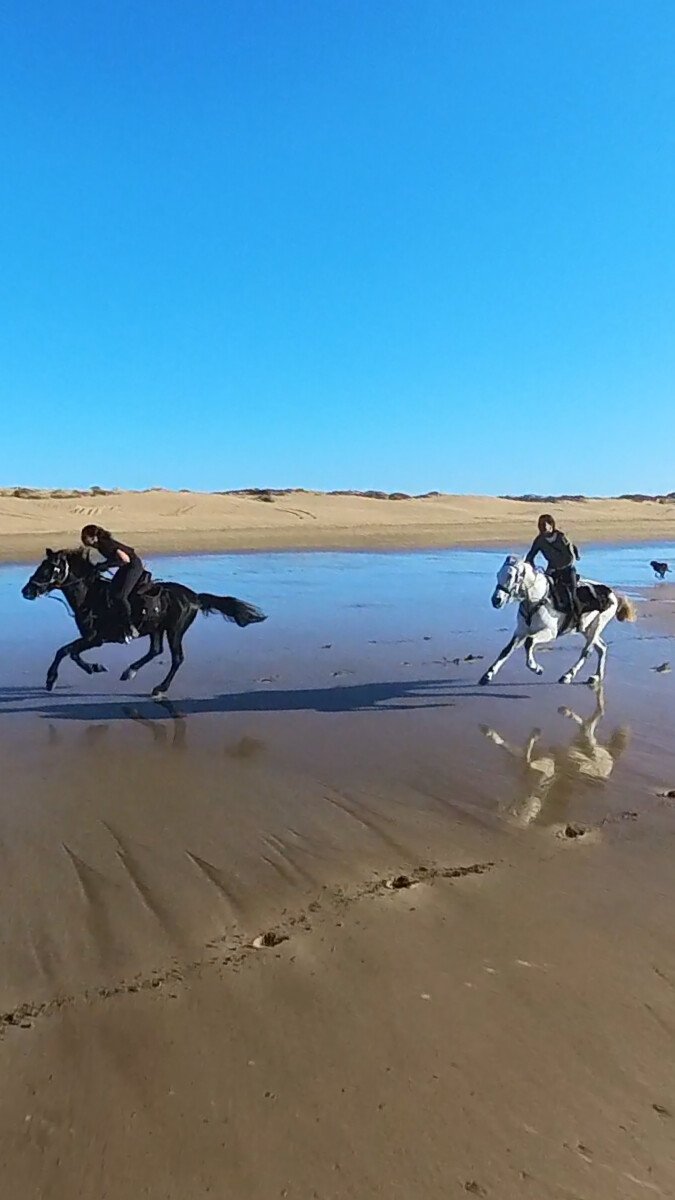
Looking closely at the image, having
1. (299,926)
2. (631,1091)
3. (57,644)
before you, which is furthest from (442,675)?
(631,1091)

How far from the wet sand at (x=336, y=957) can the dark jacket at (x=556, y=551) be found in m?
2.53

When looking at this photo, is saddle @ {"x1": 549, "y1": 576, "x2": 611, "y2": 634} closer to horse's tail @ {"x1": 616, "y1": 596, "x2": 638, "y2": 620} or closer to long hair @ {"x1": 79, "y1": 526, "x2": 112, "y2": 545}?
horse's tail @ {"x1": 616, "y1": 596, "x2": 638, "y2": 620}

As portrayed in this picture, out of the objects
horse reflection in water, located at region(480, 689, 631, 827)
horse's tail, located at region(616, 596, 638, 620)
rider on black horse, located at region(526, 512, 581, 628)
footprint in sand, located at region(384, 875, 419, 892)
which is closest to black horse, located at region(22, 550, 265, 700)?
horse reflection in water, located at region(480, 689, 631, 827)

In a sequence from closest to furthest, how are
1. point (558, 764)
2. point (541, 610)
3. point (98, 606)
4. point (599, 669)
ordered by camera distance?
1. point (558, 764)
2. point (98, 606)
3. point (541, 610)
4. point (599, 669)

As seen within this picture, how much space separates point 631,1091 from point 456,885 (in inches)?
65.4

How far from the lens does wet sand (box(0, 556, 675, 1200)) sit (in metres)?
2.63

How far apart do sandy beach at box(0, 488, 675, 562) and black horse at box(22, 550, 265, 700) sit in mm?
18286

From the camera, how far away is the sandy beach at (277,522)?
33.8m

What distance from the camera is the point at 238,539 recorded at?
1385 inches

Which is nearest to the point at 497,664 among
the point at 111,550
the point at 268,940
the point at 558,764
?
the point at 558,764

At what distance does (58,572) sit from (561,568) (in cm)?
589

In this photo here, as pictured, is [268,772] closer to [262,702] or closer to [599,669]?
[262,702]

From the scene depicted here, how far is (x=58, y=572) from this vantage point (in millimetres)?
9117

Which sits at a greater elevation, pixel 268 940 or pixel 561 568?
pixel 561 568
